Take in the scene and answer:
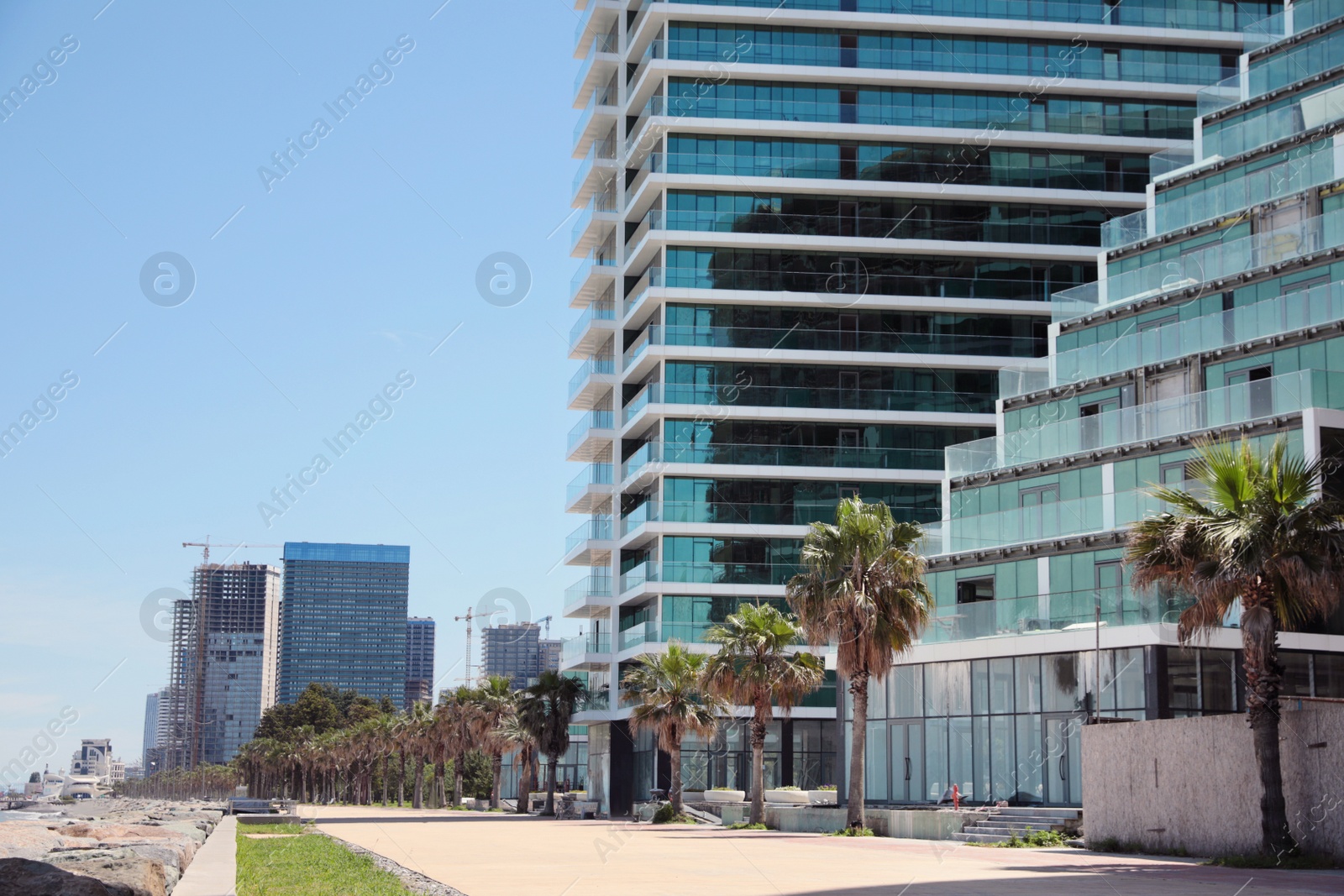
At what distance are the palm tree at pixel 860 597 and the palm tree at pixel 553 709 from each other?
34837mm

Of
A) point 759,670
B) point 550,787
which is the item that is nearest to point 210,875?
point 759,670

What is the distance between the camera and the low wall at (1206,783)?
84.7ft

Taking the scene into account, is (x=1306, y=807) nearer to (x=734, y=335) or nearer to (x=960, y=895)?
(x=960, y=895)

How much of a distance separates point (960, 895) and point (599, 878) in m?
6.07

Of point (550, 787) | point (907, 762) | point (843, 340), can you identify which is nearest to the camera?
point (907, 762)

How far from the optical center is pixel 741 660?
48.8 metres

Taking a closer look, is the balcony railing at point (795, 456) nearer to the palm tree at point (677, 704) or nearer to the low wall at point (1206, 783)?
the palm tree at point (677, 704)

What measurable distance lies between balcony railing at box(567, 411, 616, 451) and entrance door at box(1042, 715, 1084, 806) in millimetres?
44952

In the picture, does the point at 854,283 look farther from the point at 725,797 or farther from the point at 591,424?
the point at 725,797

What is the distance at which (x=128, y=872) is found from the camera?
56.6 ft

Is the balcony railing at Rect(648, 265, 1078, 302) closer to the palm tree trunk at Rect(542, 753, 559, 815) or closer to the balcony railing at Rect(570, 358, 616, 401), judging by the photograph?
the balcony railing at Rect(570, 358, 616, 401)

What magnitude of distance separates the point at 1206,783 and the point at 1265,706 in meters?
3.19

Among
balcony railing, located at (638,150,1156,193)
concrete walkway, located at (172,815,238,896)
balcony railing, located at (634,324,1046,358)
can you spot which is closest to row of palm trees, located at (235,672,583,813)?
balcony railing, located at (634,324,1046,358)

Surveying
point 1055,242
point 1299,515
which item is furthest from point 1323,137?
point 1055,242
